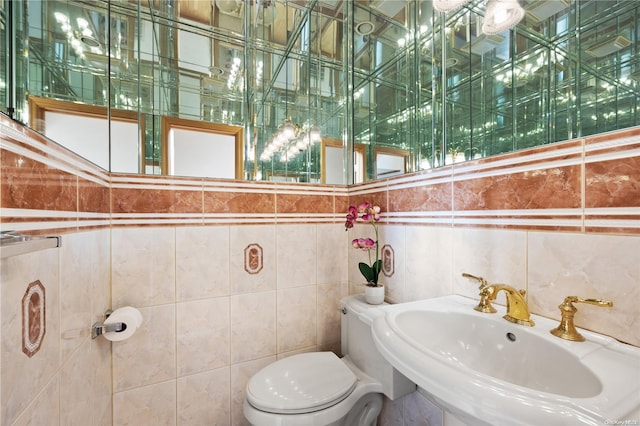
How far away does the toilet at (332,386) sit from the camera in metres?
1.02

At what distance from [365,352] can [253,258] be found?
0.73 m

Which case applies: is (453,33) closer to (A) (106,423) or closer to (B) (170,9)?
A: (B) (170,9)

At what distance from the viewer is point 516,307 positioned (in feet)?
2.65

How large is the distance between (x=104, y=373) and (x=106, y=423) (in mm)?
210

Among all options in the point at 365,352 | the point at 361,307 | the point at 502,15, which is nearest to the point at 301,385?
the point at 365,352

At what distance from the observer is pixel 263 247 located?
151cm

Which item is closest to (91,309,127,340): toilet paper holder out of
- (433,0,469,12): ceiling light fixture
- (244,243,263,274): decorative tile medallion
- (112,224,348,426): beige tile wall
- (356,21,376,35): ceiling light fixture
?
(112,224,348,426): beige tile wall

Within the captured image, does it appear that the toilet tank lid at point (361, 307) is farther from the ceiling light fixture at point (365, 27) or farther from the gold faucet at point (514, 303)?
the ceiling light fixture at point (365, 27)

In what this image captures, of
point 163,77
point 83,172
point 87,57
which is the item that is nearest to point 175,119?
point 163,77

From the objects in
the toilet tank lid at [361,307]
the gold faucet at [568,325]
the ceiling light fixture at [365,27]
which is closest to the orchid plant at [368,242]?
the toilet tank lid at [361,307]

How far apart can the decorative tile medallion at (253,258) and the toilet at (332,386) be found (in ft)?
1.58

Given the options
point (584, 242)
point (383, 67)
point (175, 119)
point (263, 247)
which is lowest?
point (263, 247)

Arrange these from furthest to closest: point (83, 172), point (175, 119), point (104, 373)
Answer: point (175, 119), point (104, 373), point (83, 172)

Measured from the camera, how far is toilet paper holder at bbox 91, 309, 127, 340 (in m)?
1.03
